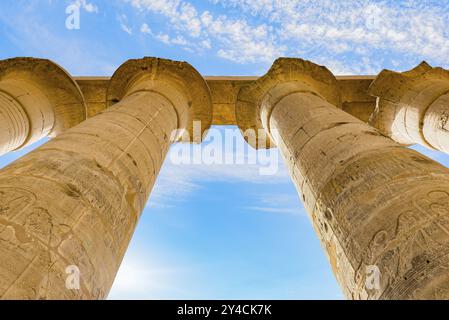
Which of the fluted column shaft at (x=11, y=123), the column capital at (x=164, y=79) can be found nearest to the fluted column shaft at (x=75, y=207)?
the column capital at (x=164, y=79)

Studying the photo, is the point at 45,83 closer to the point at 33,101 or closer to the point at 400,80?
the point at 33,101

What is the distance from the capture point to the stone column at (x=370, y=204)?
2.78 meters

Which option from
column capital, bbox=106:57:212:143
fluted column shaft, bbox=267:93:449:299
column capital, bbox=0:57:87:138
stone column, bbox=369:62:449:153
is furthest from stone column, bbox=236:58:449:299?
column capital, bbox=0:57:87:138

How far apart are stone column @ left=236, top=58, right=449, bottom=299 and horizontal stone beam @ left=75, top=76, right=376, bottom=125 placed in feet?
13.8

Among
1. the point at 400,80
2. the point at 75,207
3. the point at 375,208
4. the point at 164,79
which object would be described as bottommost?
the point at 75,207

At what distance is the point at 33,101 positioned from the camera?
26.8ft

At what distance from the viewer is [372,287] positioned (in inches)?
118

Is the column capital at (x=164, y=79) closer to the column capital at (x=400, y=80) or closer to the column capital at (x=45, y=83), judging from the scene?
the column capital at (x=45, y=83)

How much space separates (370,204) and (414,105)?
6.10 metres

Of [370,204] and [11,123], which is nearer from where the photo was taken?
[370,204]

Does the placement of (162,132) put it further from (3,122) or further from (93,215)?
(3,122)

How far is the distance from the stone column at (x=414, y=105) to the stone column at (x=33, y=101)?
24.5 feet

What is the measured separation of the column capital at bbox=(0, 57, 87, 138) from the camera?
27.1ft

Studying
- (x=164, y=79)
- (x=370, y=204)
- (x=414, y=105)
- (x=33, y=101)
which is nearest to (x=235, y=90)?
(x=164, y=79)
